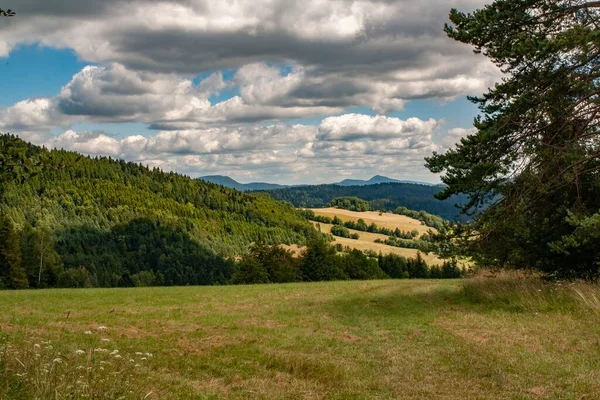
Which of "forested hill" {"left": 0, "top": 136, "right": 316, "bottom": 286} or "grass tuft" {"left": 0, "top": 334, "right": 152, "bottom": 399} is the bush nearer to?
"forested hill" {"left": 0, "top": 136, "right": 316, "bottom": 286}

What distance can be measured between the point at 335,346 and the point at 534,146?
11.1 m

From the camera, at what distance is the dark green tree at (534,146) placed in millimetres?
17219

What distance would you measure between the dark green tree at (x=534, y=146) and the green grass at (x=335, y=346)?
2.52 metres

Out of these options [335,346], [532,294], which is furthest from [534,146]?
[335,346]

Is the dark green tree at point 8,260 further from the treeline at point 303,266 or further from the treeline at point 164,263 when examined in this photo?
the treeline at point 303,266

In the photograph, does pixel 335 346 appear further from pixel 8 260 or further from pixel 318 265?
pixel 318 265

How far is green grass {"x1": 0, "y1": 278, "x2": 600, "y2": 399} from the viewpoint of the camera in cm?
947

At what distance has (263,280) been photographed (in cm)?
6975

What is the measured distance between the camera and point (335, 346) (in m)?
14.3

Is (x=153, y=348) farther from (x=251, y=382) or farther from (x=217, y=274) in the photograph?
(x=217, y=274)

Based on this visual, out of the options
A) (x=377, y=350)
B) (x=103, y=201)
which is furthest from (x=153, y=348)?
(x=103, y=201)

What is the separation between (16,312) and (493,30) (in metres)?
23.5

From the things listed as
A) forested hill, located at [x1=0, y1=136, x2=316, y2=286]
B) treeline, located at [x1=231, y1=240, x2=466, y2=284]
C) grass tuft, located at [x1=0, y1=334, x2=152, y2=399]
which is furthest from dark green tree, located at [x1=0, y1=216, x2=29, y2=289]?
grass tuft, located at [x1=0, y1=334, x2=152, y2=399]

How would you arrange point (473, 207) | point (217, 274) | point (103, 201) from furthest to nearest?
1. point (103, 201)
2. point (217, 274)
3. point (473, 207)
